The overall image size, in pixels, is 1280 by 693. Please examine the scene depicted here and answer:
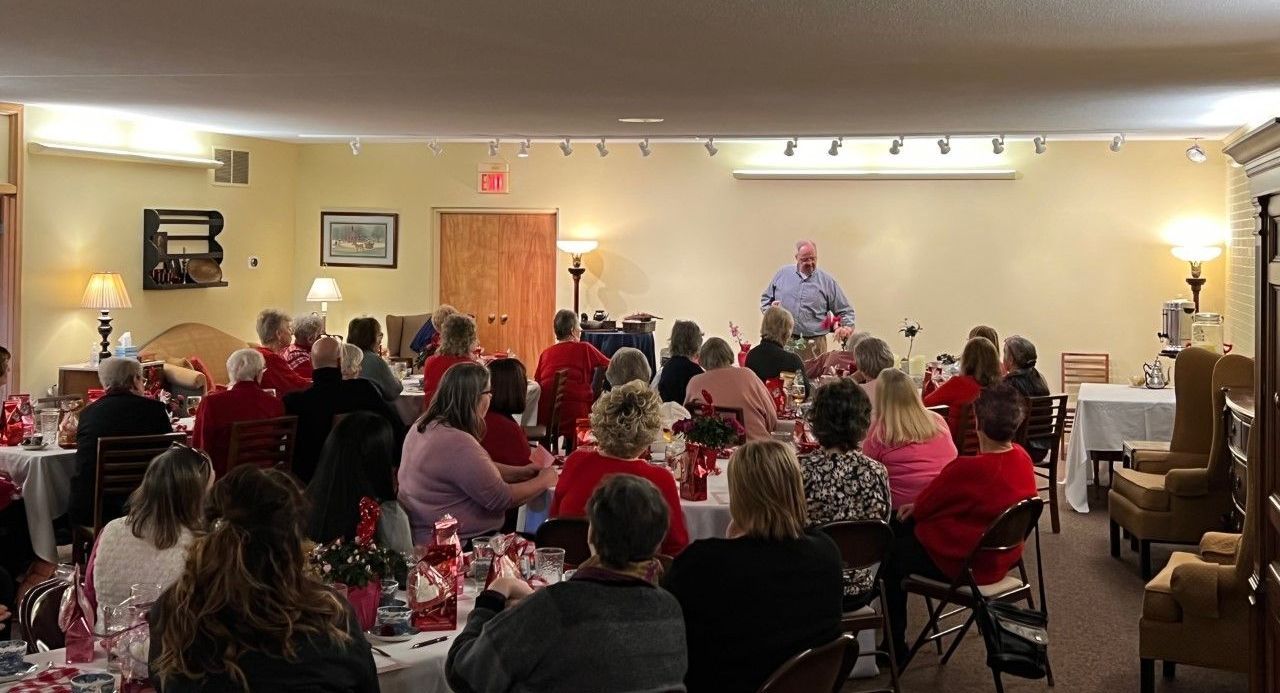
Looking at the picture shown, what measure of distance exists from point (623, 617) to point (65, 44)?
428cm

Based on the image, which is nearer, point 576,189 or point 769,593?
point 769,593

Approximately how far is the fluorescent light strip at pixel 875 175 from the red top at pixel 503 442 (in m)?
7.91

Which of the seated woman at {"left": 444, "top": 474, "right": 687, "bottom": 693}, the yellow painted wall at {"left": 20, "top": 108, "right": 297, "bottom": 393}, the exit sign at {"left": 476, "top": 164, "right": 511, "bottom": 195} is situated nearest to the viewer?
the seated woman at {"left": 444, "top": 474, "right": 687, "bottom": 693}

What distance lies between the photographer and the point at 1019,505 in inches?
195

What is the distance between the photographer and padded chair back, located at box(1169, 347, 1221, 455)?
24.4ft

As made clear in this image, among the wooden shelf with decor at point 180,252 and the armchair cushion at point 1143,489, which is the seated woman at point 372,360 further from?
the armchair cushion at point 1143,489

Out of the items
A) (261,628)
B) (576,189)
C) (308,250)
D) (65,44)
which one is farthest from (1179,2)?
(308,250)

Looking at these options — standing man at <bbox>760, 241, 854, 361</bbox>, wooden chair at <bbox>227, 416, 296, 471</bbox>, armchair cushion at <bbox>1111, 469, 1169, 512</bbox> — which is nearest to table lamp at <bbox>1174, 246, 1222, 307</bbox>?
standing man at <bbox>760, 241, 854, 361</bbox>

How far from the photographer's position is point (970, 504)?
5117mm

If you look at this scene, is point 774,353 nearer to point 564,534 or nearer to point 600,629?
point 564,534

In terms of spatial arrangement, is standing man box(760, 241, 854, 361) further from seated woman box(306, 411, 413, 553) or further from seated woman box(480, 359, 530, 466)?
seated woman box(306, 411, 413, 553)

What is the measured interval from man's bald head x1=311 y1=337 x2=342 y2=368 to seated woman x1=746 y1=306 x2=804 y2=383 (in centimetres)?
254

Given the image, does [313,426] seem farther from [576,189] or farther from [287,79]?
[576,189]

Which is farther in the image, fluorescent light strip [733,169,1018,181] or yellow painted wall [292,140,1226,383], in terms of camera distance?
fluorescent light strip [733,169,1018,181]
